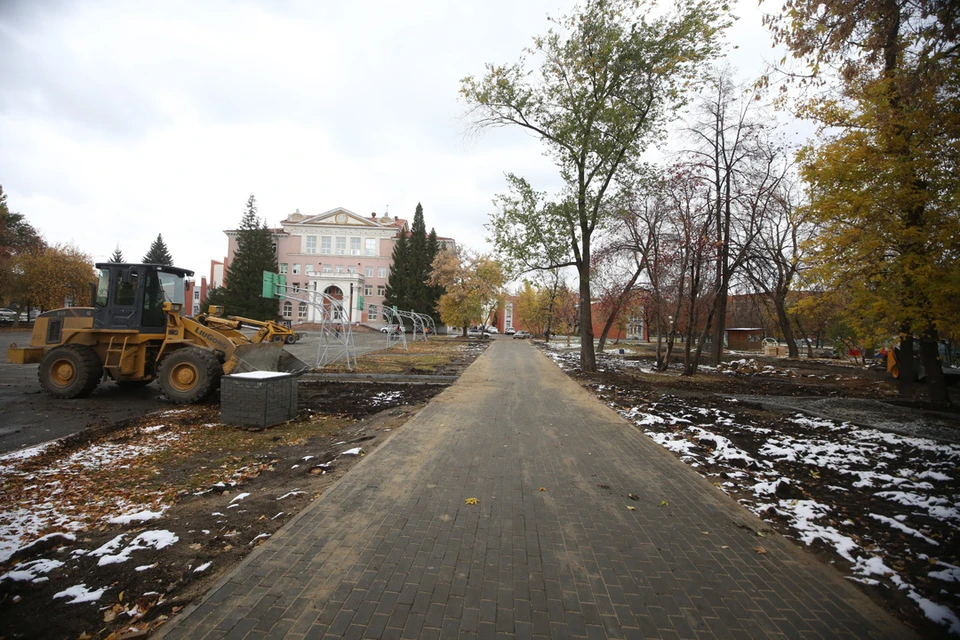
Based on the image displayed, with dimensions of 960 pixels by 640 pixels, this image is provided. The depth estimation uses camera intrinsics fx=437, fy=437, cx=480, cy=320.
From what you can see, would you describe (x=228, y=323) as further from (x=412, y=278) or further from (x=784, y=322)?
(x=412, y=278)

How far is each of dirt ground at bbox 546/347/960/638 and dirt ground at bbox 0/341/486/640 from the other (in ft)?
16.0

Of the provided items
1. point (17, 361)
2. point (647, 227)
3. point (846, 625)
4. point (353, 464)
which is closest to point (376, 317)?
point (647, 227)

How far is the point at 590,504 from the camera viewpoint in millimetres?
4648

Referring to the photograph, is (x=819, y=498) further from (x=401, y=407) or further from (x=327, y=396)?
(x=327, y=396)

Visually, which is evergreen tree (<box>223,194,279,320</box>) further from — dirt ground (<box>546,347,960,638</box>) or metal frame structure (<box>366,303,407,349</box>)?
dirt ground (<box>546,347,960,638</box>)

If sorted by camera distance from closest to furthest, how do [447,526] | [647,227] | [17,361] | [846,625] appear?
[846,625]
[447,526]
[17,361]
[647,227]

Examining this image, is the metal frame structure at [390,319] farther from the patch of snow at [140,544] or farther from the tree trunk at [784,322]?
the tree trunk at [784,322]

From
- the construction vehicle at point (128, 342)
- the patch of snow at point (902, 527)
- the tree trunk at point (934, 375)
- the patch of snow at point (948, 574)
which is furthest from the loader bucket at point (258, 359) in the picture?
the tree trunk at point (934, 375)

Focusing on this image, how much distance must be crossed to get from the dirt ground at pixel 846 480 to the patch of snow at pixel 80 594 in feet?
17.6

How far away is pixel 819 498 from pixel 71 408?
1329cm

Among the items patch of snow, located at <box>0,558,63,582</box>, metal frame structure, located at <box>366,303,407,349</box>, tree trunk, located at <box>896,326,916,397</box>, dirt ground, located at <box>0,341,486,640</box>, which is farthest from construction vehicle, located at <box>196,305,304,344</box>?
tree trunk, located at <box>896,326,916,397</box>

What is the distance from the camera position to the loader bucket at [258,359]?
10188 mm

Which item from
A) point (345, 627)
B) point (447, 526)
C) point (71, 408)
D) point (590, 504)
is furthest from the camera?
point (71, 408)

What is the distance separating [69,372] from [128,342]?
138 centimetres
